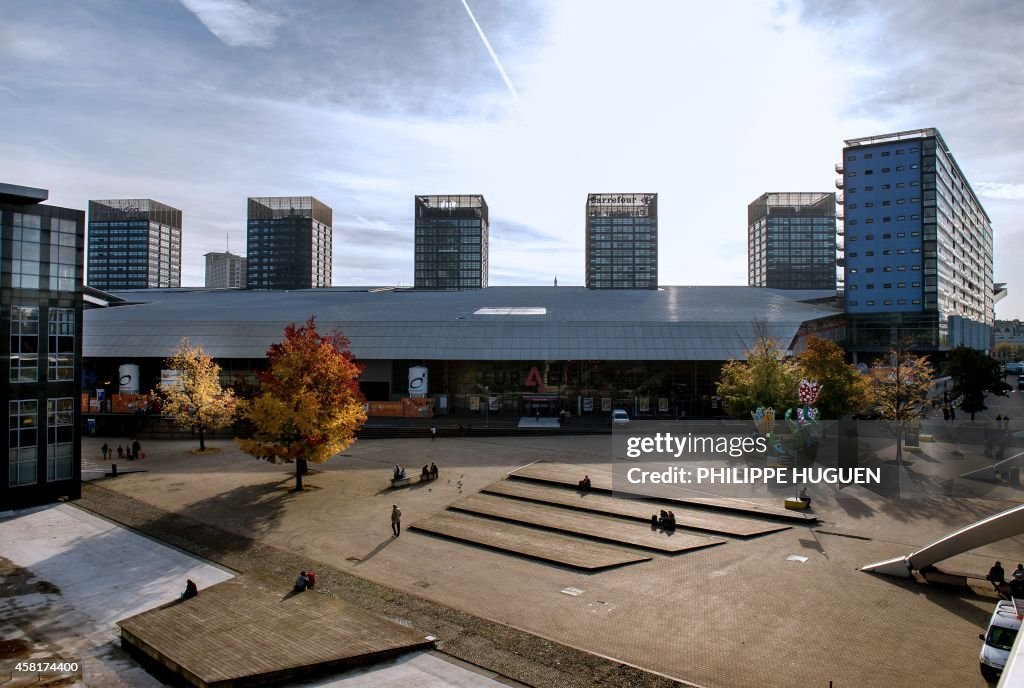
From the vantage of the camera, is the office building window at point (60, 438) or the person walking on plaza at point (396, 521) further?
the office building window at point (60, 438)

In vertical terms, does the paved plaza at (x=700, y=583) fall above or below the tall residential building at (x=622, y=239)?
below

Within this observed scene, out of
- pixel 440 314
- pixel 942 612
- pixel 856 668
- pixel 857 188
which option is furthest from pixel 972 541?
pixel 857 188

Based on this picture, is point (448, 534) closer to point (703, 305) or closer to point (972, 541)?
point (972, 541)

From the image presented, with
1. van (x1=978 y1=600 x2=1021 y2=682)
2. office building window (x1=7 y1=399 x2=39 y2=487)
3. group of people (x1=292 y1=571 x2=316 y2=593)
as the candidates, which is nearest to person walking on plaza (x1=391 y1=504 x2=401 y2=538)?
group of people (x1=292 y1=571 x2=316 y2=593)

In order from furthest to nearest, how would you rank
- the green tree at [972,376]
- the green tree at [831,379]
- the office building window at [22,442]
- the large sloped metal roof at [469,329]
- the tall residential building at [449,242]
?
the tall residential building at [449,242] < the large sloped metal roof at [469,329] < the green tree at [972,376] < the green tree at [831,379] < the office building window at [22,442]

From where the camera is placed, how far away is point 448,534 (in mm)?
25266

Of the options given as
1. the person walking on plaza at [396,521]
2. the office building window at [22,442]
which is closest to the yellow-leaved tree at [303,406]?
the person walking on plaza at [396,521]

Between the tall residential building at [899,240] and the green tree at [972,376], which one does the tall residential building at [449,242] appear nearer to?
the tall residential building at [899,240]

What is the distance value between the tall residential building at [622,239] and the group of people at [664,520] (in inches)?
6524

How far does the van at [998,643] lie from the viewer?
547 inches

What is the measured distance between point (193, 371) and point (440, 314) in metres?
25.7

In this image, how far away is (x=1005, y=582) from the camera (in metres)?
19.7

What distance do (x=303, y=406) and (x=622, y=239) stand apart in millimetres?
168066

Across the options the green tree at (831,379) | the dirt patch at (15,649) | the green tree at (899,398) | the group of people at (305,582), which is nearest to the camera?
the dirt patch at (15,649)
